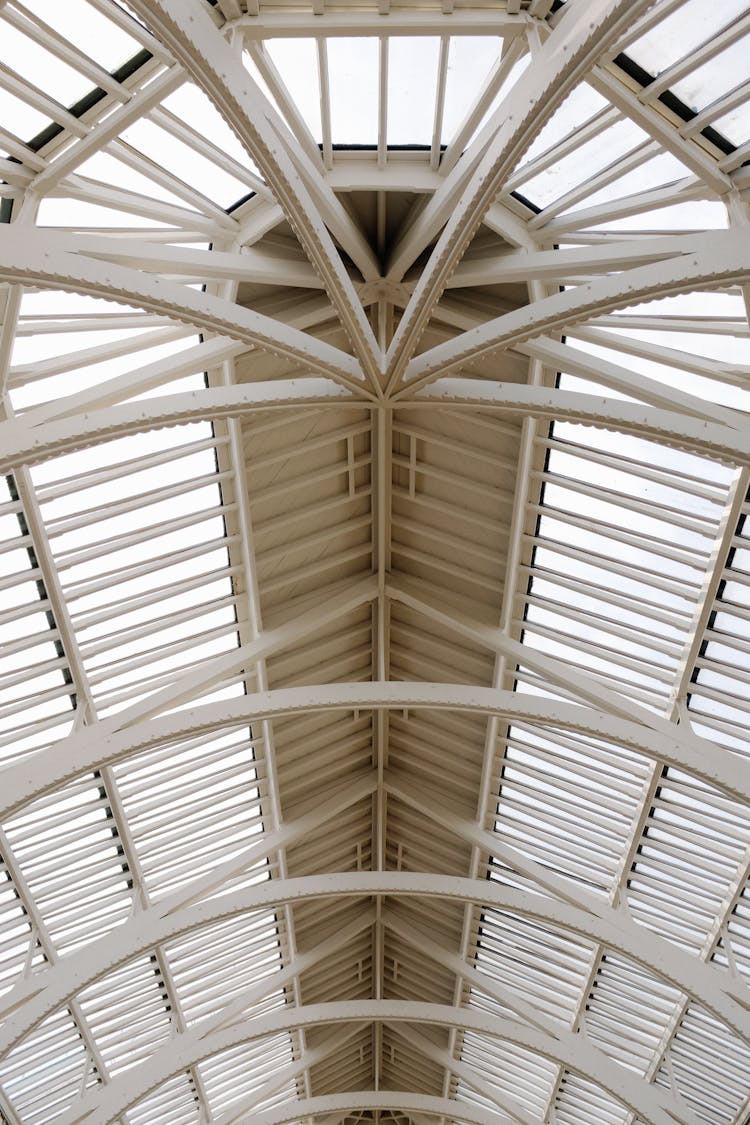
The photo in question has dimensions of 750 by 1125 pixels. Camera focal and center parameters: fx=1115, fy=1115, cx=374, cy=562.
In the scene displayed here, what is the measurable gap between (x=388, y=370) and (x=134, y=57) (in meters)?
4.55

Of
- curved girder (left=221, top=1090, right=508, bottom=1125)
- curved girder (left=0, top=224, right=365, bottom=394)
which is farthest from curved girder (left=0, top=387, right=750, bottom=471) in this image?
curved girder (left=221, top=1090, right=508, bottom=1125)

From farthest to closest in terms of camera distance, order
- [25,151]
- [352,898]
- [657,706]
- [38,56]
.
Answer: [352,898] < [657,706] < [25,151] < [38,56]

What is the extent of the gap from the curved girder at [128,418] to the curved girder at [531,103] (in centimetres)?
253

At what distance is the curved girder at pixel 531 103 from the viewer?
8.94 metres

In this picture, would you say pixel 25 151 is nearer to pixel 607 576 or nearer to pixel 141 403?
pixel 141 403

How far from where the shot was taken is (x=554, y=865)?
26.4m

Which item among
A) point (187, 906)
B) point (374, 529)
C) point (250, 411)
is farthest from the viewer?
point (187, 906)

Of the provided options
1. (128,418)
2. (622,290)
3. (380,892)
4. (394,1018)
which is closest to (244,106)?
(622,290)

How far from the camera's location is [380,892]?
24938mm

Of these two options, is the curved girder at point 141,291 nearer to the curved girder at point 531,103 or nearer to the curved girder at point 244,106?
the curved girder at point 244,106

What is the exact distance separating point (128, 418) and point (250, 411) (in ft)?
5.19

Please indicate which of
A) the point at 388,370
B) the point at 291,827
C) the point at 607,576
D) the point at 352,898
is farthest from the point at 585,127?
the point at 352,898

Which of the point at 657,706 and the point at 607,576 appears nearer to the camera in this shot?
the point at 607,576

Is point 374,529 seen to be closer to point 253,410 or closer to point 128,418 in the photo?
point 253,410
